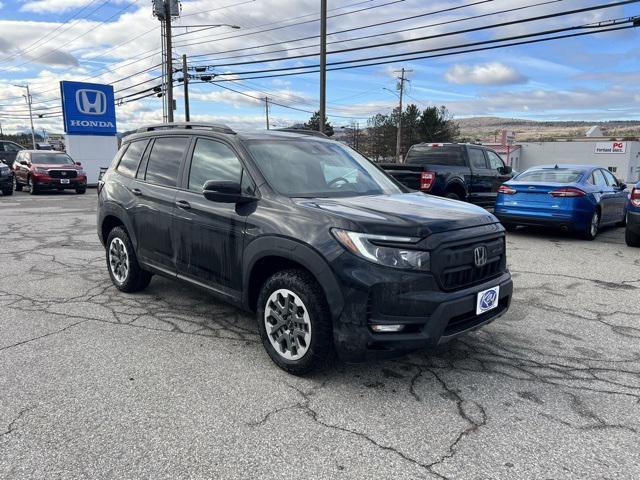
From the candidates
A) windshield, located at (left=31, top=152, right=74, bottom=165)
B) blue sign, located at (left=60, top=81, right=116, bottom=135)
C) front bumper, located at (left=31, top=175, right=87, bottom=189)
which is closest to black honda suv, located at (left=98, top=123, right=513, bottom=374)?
front bumper, located at (left=31, top=175, right=87, bottom=189)

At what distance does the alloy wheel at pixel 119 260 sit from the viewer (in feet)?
18.2

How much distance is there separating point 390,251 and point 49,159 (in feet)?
69.0

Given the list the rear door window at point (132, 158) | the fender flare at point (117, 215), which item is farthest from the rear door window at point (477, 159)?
the fender flare at point (117, 215)

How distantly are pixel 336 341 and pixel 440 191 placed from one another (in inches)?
304

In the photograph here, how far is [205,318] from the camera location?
4.93m

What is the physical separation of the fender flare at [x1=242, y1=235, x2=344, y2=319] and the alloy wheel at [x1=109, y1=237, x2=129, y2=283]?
7.36 feet

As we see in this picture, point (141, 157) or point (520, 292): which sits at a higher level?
point (141, 157)

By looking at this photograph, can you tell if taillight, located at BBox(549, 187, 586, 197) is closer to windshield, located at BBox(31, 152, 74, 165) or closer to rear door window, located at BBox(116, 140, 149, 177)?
rear door window, located at BBox(116, 140, 149, 177)

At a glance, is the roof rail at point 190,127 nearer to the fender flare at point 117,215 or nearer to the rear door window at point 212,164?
the rear door window at point 212,164

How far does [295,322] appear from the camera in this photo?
3.57 meters

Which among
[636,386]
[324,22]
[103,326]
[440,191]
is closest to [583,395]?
[636,386]

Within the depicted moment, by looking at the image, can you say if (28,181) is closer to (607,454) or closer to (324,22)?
(324,22)

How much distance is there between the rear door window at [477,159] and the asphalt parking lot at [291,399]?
21.3 ft

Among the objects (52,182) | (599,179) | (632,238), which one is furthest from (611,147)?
(52,182)
